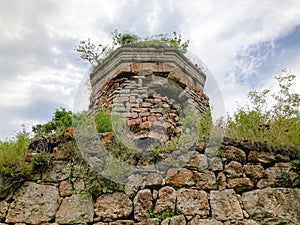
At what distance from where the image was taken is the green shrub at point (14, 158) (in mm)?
4055

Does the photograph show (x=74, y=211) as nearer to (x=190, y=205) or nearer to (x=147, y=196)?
(x=147, y=196)

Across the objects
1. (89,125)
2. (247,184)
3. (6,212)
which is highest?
(89,125)

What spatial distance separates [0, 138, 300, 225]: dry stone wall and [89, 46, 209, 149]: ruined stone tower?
1703 mm

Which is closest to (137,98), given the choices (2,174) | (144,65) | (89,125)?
(144,65)

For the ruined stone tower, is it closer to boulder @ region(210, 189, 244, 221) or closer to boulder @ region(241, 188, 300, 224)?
boulder @ region(210, 189, 244, 221)

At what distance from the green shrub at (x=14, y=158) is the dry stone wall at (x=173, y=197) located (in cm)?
14

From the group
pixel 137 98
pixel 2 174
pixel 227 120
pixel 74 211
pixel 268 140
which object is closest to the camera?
pixel 74 211

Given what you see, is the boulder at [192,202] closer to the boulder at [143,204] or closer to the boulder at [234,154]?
the boulder at [143,204]

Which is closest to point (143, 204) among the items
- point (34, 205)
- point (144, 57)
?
point (34, 205)

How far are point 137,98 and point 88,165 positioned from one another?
7.55ft

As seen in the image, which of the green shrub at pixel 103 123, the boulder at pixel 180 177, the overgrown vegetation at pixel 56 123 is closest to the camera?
the boulder at pixel 180 177

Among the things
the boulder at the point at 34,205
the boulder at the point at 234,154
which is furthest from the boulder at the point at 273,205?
the boulder at the point at 34,205

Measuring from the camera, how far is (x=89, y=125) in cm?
466

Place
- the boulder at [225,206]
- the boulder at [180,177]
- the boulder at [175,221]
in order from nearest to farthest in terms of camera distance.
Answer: the boulder at [175,221] → the boulder at [225,206] → the boulder at [180,177]
